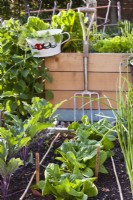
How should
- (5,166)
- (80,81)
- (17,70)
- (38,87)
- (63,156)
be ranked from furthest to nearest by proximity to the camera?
1. (80,81)
2. (38,87)
3. (17,70)
4. (63,156)
5. (5,166)

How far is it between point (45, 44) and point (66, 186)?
160 cm

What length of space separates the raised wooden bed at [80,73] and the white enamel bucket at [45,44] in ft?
0.32

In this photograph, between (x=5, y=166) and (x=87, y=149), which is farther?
(x=87, y=149)

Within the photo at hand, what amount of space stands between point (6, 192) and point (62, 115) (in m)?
1.51

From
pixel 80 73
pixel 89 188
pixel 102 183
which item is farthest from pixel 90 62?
pixel 89 188

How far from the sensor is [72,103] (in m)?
3.45

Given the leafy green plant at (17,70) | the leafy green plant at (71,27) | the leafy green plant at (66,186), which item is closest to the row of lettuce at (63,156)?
the leafy green plant at (66,186)

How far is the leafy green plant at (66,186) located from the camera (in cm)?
186

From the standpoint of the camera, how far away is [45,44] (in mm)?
3232

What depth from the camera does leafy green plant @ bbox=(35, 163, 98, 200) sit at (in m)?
1.86

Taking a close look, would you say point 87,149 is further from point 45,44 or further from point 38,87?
point 45,44

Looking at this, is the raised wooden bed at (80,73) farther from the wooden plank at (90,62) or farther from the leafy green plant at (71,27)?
the leafy green plant at (71,27)

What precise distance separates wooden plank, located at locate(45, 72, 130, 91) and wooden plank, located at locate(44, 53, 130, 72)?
41 mm

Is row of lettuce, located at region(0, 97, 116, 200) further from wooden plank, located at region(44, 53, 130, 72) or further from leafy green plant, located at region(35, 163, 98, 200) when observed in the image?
wooden plank, located at region(44, 53, 130, 72)
